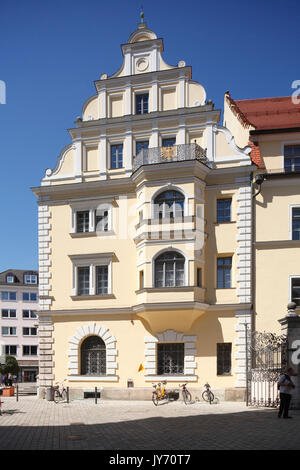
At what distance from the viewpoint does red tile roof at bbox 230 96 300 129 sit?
28000 millimetres

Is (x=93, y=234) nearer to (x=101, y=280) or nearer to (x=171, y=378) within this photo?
(x=101, y=280)

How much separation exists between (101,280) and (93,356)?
417 cm

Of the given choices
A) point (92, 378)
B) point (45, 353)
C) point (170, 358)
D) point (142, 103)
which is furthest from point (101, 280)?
point (142, 103)

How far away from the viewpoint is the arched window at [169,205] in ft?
85.9

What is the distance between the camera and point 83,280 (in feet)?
92.2

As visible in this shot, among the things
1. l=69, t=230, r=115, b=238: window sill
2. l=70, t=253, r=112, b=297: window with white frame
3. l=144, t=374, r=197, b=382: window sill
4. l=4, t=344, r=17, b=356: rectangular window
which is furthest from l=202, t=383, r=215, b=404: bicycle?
l=4, t=344, r=17, b=356: rectangular window

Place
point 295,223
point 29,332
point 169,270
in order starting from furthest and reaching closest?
point 29,332
point 295,223
point 169,270

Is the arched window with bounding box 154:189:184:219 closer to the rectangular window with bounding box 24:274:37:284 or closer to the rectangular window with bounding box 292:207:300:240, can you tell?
the rectangular window with bounding box 292:207:300:240

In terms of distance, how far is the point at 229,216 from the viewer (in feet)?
87.7

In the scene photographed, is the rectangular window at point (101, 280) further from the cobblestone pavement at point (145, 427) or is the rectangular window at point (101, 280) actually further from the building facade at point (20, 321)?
the building facade at point (20, 321)

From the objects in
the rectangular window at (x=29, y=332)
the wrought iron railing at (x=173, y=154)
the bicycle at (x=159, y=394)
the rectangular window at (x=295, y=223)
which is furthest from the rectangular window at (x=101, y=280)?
the rectangular window at (x=29, y=332)

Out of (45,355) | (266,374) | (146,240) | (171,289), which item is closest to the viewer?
(266,374)

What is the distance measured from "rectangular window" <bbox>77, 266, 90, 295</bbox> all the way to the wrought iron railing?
6.76 meters

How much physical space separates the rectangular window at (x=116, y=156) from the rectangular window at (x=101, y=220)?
2.64 meters
